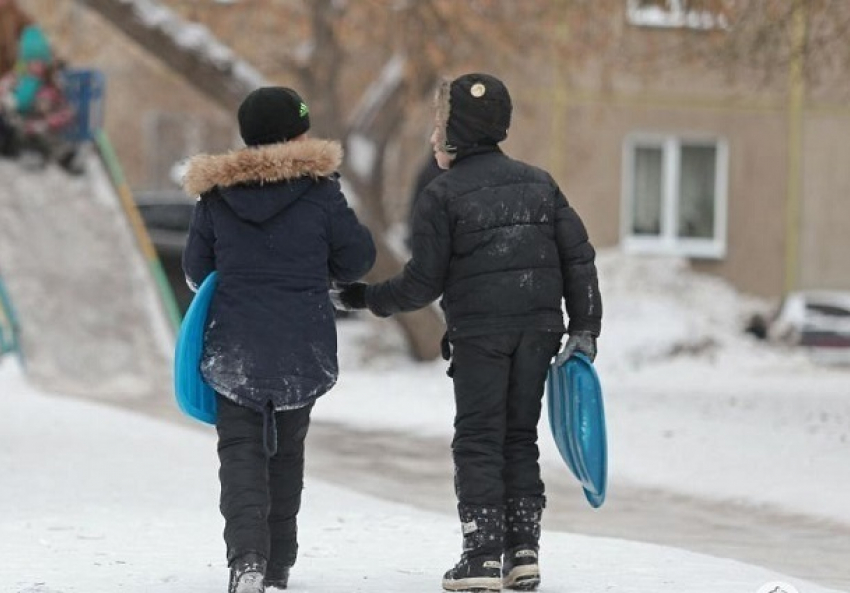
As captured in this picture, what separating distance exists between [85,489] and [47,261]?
8212 mm

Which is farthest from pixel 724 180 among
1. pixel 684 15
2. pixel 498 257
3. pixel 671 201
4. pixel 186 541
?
pixel 498 257

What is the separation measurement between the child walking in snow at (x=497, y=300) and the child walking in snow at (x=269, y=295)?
0.88 feet

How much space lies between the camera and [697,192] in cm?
2889

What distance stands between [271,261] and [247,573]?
1.00 meters

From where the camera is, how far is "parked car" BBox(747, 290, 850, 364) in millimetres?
24203

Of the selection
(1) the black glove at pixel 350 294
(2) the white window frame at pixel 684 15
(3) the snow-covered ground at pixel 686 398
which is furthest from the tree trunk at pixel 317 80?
(1) the black glove at pixel 350 294

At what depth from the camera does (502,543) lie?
6.39 meters

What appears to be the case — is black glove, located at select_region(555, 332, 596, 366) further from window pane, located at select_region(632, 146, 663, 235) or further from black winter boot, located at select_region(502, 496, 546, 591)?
window pane, located at select_region(632, 146, 663, 235)

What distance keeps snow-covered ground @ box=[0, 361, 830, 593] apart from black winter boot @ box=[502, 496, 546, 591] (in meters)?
0.11

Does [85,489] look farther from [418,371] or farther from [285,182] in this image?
[418,371]

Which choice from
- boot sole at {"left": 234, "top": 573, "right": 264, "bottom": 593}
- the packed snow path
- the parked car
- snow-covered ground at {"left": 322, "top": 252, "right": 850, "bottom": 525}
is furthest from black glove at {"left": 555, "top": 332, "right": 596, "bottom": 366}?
the parked car

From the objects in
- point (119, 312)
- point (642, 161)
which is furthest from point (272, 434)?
point (642, 161)

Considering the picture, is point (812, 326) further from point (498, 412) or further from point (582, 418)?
point (498, 412)

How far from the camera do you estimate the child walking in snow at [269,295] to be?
20.5ft
